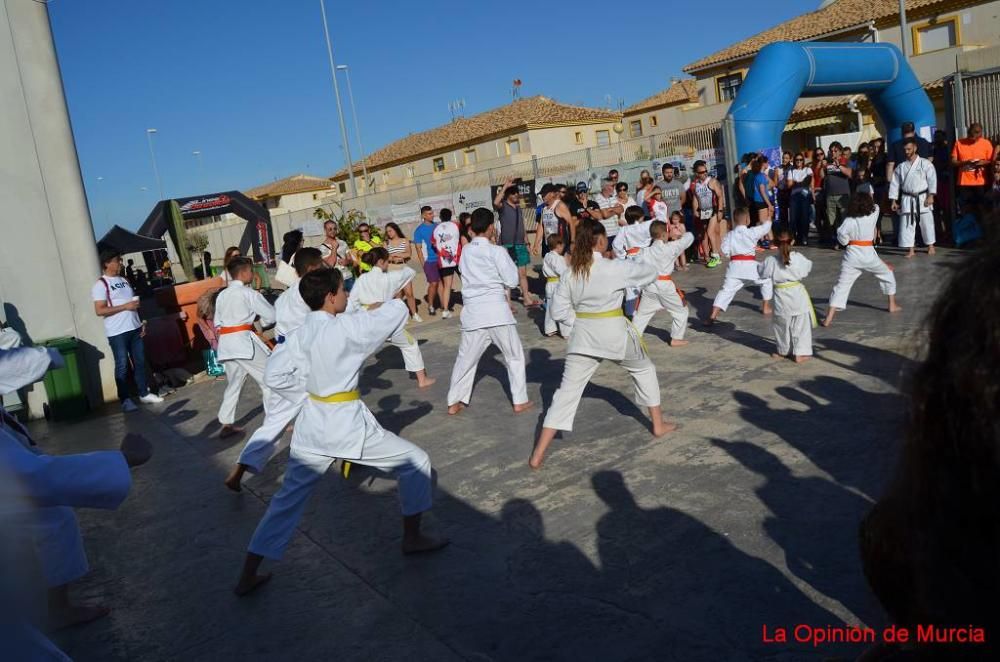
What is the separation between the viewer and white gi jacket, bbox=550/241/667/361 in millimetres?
5465

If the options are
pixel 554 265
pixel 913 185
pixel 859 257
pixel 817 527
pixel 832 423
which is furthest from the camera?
pixel 913 185

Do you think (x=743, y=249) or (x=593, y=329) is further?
(x=743, y=249)

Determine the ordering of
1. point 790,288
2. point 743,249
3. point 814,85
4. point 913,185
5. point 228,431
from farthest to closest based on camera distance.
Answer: point 814,85 < point 913,185 < point 743,249 < point 228,431 < point 790,288

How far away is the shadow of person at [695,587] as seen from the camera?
10.6 feet

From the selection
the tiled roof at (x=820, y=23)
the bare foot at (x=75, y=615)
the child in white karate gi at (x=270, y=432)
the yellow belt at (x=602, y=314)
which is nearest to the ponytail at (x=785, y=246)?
the yellow belt at (x=602, y=314)

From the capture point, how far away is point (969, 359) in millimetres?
1016

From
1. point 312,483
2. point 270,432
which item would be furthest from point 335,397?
point 270,432

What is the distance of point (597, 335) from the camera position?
547cm

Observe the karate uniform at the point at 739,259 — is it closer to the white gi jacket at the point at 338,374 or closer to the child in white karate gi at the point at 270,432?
the child in white karate gi at the point at 270,432

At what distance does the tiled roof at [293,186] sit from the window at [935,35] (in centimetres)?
4780

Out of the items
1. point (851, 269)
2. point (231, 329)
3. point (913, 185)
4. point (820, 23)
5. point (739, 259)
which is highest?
point (820, 23)

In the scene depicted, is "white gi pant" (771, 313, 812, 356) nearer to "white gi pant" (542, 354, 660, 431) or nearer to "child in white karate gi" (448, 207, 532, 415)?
"white gi pant" (542, 354, 660, 431)

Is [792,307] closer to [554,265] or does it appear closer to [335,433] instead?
[554,265]

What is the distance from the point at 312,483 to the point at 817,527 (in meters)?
2.69
